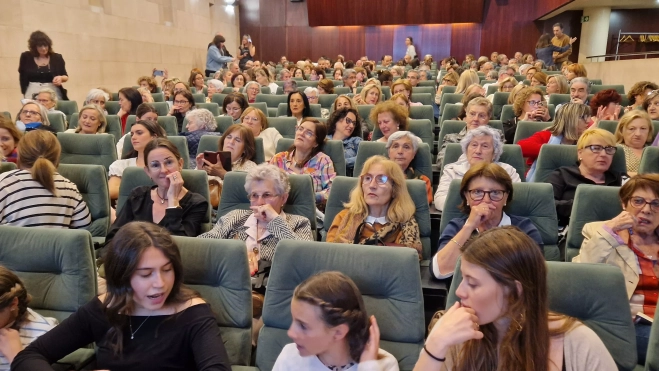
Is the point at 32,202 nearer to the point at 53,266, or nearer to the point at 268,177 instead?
the point at 53,266

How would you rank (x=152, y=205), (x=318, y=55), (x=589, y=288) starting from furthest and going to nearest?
(x=318, y=55), (x=152, y=205), (x=589, y=288)

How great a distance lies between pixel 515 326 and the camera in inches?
49.4

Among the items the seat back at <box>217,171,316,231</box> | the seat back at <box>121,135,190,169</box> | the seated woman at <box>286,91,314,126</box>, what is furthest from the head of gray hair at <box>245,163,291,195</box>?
the seated woman at <box>286,91,314,126</box>

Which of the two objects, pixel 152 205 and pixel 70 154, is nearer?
pixel 152 205

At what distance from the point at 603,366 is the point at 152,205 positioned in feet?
7.16

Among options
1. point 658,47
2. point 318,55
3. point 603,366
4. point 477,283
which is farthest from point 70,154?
point 658,47

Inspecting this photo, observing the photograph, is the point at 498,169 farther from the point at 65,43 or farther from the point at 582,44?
the point at 582,44

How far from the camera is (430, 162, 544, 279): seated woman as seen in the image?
2143mm

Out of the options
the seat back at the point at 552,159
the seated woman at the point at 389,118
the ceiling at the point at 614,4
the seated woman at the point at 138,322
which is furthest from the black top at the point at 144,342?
the ceiling at the point at 614,4

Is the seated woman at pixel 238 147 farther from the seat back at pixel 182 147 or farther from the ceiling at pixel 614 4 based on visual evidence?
the ceiling at pixel 614 4

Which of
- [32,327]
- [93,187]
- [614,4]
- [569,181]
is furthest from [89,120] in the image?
[614,4]

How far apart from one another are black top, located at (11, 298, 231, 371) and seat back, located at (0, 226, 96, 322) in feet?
0.71

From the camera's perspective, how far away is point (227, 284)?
179 cm

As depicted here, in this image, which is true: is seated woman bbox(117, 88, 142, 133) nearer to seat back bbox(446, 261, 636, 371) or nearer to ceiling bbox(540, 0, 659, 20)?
seat back bbox(446, 261, 636, 371)
